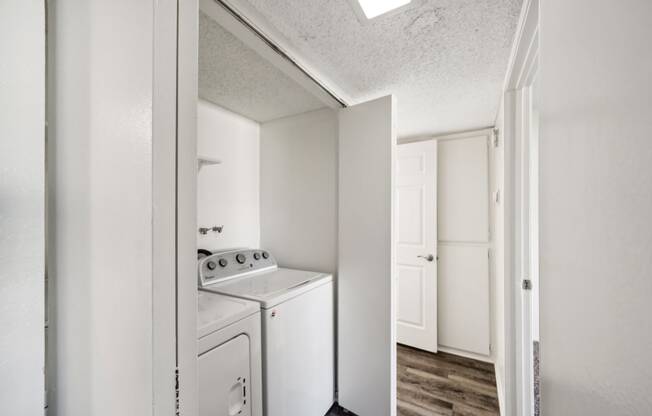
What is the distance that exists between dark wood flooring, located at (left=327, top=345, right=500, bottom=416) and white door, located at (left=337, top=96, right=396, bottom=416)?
0.36m

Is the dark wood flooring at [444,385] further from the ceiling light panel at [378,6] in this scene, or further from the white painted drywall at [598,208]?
the ceiling light panel at [378,6]

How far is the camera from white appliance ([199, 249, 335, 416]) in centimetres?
129

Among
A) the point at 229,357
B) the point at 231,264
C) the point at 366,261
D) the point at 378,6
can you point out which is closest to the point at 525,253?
the point at 366,261

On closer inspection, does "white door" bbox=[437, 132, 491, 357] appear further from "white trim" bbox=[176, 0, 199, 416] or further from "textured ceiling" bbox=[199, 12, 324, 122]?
"white trim" bbox=[176, 0, 199, 416]

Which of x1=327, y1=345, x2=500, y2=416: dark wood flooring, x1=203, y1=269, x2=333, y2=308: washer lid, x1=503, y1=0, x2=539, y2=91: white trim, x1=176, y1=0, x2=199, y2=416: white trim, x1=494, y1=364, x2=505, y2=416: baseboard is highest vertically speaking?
x1=503, y1=0, x2=539, y2=91: white trim

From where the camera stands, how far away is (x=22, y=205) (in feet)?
1.87

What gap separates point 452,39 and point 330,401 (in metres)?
2.37

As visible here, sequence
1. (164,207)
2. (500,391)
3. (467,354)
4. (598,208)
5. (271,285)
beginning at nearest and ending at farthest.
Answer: (598,208)
(164,207)
(271,285)
(500,391)
(467,354)

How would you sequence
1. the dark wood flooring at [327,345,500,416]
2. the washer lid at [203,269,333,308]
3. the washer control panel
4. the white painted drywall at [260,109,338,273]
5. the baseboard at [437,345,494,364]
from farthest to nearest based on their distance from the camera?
the baseboard at [437,345,494,364] < the white painted drywall at [260,109,338,273] < the dark wood flooring at [327,345,500,416] < the washer control panel < the washer lid at [203,269,333,308]

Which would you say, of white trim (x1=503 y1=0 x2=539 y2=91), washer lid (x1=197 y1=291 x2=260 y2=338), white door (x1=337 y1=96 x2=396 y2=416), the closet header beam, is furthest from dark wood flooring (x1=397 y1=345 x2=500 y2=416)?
the closet header beam

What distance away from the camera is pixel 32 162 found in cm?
59

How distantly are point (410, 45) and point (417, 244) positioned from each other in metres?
1.98

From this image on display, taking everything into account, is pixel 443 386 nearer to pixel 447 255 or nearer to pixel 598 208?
pixel 447 255

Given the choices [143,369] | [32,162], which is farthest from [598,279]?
[32,162]
